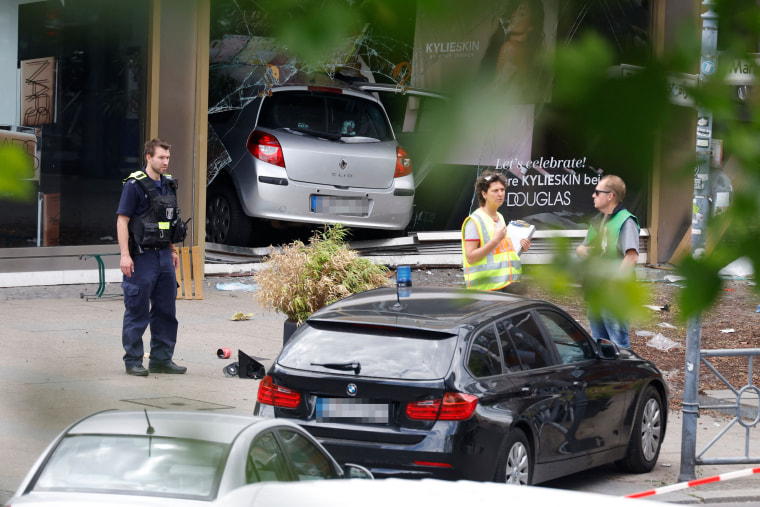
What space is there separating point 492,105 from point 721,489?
24.0 ft

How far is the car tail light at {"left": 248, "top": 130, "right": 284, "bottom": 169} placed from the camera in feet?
49.6

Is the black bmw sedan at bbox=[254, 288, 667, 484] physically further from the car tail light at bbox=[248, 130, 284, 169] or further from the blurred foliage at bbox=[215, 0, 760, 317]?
the car tail light at bbox=[248, 130, 284, 169]

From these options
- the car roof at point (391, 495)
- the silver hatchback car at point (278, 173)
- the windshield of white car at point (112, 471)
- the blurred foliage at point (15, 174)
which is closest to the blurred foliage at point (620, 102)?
the blurred foliage at point (15, 174)

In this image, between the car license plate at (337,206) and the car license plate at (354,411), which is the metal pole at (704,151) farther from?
the car license plate at (337,206)

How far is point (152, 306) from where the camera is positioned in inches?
371

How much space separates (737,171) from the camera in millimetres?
1104

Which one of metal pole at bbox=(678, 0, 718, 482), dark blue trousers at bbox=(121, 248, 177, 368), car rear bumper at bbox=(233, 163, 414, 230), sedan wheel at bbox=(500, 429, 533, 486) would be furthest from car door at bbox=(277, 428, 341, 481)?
car rear bumper at bbox=(233, 163, 414, 230)

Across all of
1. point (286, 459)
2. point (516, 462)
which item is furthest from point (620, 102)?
point (516, 462)

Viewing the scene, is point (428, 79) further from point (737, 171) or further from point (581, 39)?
point (737, 171)

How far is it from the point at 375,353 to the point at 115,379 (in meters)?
4.98

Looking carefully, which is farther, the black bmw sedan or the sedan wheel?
the sedan wheel

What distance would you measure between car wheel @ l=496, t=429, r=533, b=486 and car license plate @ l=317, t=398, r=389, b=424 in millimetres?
719

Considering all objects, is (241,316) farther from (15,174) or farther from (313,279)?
(15,174)

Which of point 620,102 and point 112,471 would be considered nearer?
point 620,102
